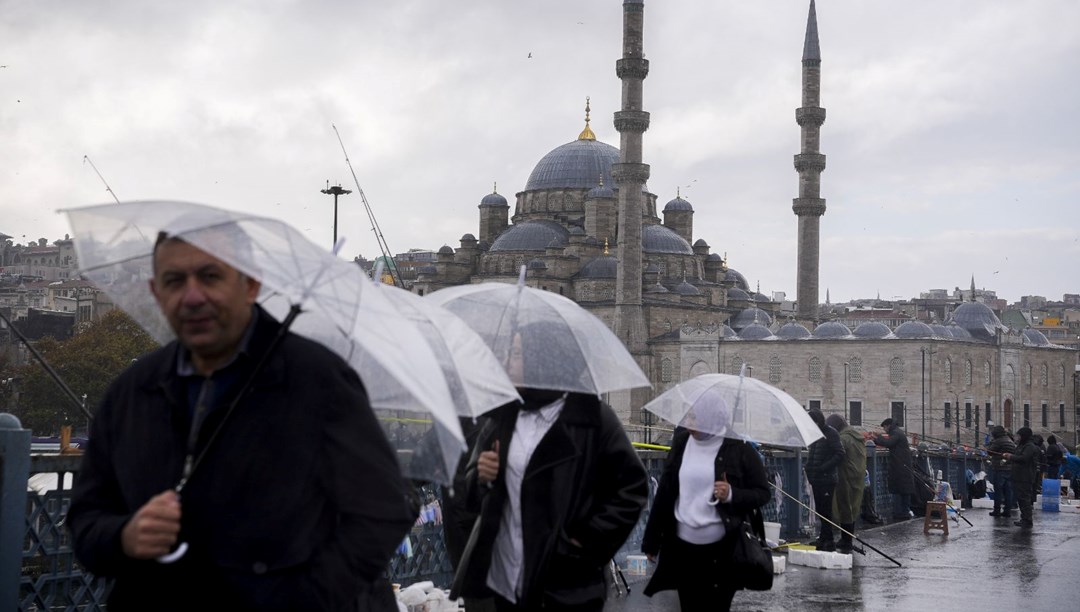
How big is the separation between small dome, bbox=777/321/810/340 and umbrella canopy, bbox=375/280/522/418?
47.3 metres

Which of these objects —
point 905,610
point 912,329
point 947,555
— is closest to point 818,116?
point 912,329

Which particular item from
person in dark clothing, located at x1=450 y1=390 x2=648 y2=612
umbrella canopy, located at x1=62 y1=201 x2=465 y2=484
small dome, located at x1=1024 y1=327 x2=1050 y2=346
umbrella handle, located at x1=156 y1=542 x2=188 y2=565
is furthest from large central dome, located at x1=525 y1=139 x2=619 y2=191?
umbrella handle, located at x1=156 y1=542 x2=188 y2=565

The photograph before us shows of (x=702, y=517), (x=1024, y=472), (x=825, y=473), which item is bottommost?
(x=1024, y=472)

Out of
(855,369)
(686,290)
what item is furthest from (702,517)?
(686,290)

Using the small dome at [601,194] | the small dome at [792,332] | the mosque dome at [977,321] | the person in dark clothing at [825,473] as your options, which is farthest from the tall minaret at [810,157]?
the person in dark clothing at [825,473]

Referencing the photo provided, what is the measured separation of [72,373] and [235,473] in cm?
3668

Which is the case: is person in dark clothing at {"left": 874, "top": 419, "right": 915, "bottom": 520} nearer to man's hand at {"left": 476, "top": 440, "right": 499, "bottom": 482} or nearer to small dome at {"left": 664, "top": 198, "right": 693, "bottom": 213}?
man's hand at {"left": 476, "top": 440, "right": 499, "bottom": 482}

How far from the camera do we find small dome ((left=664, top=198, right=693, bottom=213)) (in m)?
63.9

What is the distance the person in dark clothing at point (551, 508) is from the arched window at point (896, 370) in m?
46.5

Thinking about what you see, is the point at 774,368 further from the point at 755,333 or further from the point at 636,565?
the point at 636,565

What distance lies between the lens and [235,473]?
2.43m

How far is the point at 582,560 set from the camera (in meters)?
4.01

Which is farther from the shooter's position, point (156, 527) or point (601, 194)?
point (601, 194)

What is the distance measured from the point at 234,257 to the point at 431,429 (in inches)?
→ 45.7
